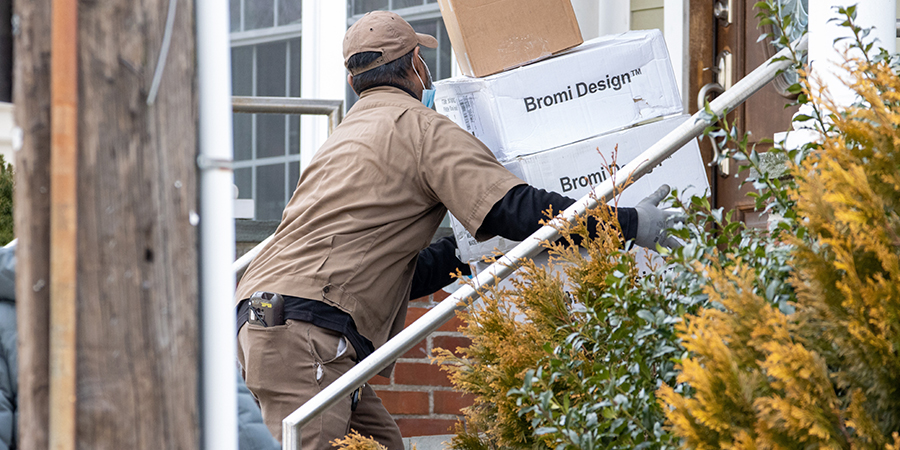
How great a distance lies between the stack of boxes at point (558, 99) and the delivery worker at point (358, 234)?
19 cm

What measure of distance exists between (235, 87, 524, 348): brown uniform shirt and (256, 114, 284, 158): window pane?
1732 mm

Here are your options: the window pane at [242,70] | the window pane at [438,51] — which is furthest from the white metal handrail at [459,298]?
the window pane at [242,70]

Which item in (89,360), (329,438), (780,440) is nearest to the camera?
(89,360)

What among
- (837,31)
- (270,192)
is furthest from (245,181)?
(837,31)

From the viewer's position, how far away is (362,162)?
98.9 inches

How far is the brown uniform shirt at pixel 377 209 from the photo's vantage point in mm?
2379

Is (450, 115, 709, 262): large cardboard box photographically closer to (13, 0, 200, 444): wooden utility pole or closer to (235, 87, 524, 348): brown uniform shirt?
(235, 87, 524, 348): brown uniform shirt

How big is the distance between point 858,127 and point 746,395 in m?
0.43

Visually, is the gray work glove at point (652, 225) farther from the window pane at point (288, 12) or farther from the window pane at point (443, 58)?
the window pane at point (288, 12)

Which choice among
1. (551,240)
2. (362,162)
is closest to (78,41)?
(551,240)

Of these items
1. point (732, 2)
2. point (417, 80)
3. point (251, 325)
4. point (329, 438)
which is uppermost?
point (732, 2)

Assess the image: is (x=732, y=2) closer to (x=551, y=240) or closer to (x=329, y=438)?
(x=551, y=240)

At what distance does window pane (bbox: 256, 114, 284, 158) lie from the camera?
427cm

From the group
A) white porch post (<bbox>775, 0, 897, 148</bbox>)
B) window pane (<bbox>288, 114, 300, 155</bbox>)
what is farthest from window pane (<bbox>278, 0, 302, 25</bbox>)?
white porch post (<bbox>775, 0, 897, 148</bbox>)
